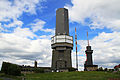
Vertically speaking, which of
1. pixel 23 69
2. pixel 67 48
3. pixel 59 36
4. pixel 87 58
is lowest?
pixel 23 69

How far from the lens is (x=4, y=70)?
68.1 meters

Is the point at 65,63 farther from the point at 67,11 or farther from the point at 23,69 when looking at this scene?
the point at 67,11

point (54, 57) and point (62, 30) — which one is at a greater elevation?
point (62, 30)

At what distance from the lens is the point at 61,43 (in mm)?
124125

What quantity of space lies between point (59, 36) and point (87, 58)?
3377cm

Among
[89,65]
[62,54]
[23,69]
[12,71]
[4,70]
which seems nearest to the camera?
[12,71]

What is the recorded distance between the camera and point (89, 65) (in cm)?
11462

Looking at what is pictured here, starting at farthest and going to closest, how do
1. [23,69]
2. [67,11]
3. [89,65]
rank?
[67,11] < [89,65] < [23,69]

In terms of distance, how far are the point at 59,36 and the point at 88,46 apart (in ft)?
96.2

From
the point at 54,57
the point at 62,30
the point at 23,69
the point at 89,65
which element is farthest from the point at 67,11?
the point at 23,69

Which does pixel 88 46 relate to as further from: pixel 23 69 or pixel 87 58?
pixel 23 69

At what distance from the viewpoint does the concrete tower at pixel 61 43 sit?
395 ft

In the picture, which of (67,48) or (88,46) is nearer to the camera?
(88,46)

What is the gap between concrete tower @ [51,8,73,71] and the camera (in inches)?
4744
